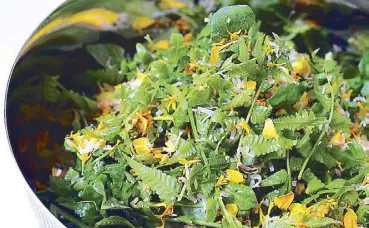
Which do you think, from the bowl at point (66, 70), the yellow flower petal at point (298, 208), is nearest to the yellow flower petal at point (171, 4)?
the bowl at point (66, 70)

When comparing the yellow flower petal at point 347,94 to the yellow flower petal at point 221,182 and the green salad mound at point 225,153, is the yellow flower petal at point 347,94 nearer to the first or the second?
the green salad mound at point 225,153

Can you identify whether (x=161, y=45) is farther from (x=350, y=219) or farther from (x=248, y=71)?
(x=350, y=219)

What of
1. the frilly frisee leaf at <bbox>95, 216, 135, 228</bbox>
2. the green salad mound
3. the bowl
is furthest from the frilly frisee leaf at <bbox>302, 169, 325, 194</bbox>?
the bowl

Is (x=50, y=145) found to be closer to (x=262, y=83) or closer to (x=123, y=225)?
(x=123, y=225)

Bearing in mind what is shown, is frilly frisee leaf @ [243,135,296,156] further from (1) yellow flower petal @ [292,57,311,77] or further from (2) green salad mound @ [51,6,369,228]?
(1) yellow flower petal @ [292,57,311,77]

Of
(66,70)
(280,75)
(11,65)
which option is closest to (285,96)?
(280,75)

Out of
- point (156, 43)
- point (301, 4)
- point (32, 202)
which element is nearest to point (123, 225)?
point (32, 202)

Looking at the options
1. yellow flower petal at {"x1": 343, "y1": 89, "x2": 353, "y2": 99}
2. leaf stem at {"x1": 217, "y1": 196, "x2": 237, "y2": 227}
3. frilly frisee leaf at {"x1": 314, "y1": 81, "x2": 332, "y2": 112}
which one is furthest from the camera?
yellow flower petal at {"x1": 343, "y1": 89, "x2": 353, "y2": 99}
